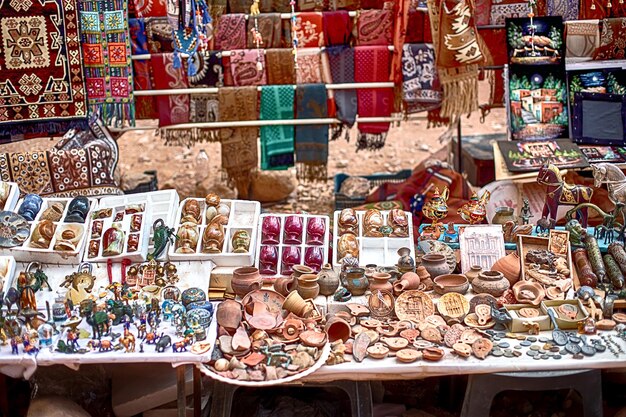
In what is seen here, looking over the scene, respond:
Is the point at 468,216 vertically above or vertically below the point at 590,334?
above

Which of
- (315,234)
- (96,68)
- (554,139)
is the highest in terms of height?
(96,68)

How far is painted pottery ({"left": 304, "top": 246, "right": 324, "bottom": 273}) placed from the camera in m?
4.34

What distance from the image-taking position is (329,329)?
383 cm

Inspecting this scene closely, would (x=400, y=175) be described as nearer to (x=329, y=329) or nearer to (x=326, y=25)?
(x=326, y=25)

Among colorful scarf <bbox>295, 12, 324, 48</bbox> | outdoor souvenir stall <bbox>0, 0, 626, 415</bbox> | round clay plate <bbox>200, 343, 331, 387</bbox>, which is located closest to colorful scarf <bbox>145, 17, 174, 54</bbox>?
outdoor souvenir stall <bbox>0, 0, 626, 415</bbox>

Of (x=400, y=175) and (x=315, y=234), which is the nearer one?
(x=315, y=234)

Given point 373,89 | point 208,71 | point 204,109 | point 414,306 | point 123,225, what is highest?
point 208,71

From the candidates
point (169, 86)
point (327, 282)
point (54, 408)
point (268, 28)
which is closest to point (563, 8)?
point (268, 28)

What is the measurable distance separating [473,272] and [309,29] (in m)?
2.53

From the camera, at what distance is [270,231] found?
446 cm

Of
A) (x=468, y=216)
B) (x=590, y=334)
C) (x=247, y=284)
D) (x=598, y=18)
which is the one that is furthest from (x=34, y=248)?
(x=598, y=18)

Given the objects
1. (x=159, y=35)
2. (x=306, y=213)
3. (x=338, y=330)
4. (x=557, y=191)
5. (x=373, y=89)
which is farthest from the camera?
(x=373, y=89)

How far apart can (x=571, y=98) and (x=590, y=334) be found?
7.37 feet

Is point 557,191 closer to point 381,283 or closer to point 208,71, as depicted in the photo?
point 381,283
